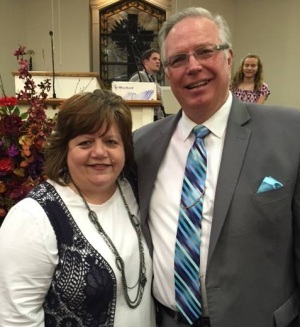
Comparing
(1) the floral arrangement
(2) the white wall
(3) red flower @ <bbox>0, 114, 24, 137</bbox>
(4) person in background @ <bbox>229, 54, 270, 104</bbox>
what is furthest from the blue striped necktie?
(2) the white wall

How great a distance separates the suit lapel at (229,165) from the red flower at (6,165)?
2.56 ft

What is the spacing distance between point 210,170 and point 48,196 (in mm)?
539

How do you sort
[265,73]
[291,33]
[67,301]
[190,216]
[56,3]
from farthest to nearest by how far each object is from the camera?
[56,3], [265,73], [291,33], [190,216], [67,301]

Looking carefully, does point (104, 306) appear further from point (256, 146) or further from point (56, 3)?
point (56, 3)

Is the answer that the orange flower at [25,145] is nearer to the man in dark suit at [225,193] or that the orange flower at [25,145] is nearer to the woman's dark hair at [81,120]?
the woman's dark hair at [81,120]

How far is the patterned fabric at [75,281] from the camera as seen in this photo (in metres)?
1.17

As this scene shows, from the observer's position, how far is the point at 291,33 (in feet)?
20.6

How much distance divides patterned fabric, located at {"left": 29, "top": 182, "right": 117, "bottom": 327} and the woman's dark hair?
4.8 inches

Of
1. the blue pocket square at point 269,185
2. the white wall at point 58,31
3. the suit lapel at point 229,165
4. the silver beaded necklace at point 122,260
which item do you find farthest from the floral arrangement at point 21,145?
the white wall at point 58,31

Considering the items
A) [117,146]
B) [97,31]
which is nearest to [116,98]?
[117,146]

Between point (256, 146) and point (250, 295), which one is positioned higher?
point (256, 146)

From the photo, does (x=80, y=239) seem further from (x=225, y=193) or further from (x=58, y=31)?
(x=58, y=31)

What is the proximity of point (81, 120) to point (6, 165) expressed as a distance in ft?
1.37

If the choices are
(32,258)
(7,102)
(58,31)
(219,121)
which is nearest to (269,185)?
(219,121)
